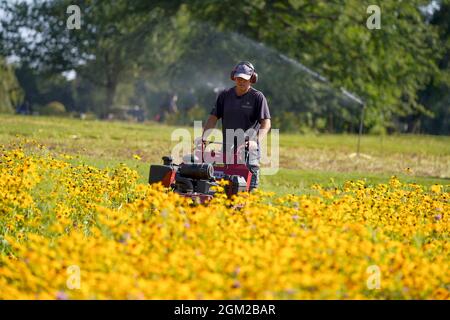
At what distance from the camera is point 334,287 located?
5.45m

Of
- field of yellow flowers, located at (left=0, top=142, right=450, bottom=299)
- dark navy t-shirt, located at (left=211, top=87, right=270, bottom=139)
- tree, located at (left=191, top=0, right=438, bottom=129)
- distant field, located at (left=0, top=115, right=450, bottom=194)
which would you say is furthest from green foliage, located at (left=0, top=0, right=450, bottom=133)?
field of yellow flowers, located at (left=0, top=142, right=450, bottom=299)

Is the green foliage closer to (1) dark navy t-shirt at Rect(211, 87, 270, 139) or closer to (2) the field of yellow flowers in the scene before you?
(1) dark navy t-shirt at Rect(211, 87, 270, 139)

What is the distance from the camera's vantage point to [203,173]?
9438 mm

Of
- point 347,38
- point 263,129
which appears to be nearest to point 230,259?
point 263,129

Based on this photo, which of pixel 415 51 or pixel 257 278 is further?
pixel 415 51

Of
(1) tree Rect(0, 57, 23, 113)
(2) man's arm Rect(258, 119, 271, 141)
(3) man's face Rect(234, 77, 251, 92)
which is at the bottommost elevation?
(2) man's arm Rect(258, 119, 271, 141)

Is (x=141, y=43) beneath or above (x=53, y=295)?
above

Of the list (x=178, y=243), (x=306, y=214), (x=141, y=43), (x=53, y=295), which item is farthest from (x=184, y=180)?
(x=141, y=43)

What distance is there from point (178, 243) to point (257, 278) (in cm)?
108

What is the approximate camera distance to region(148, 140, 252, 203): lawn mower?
945 centimetres

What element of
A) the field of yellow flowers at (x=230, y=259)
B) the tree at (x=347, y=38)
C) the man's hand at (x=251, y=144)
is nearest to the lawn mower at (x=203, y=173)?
the man's hand at (x=251, y=144)

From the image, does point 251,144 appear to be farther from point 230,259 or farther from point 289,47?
point 289,47

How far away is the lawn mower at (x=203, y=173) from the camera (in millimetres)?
9445
